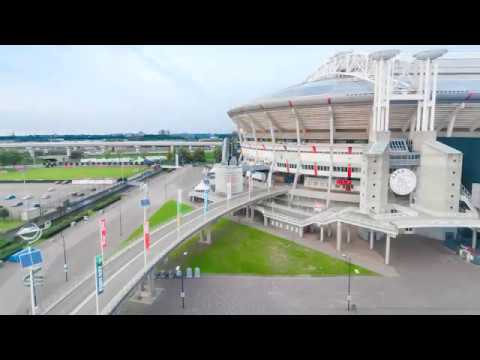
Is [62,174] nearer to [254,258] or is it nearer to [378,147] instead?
[254,258]

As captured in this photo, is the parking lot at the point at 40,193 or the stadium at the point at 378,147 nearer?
the stadium at the point at 378,147

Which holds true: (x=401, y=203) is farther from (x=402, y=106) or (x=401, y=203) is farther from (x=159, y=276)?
(x=159, y=276)

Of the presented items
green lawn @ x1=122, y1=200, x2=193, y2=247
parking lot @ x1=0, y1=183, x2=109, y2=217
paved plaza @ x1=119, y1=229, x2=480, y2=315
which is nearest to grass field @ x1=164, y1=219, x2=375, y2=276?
paved plaza @ x1=119, y1=229, x2=480, y2=315

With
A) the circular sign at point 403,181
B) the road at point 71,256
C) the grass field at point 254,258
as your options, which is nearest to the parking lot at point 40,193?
the road at point 71,256

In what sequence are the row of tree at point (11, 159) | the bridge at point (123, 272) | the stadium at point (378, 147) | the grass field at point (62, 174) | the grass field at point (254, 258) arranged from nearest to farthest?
the bridge at point (123, 272), the grass field at point (254, 258), the stadium at point (378, 147), the grass field at point (62, 174), the row of tree at point (11, 159)

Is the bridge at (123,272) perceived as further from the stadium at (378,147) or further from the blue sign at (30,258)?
the stadium at (378,147)

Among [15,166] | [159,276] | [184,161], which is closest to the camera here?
[159,276]

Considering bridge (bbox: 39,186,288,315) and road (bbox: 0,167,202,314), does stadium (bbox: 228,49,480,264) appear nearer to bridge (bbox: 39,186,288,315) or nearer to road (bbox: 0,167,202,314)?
bridge (bbox: 39,186,288,315)

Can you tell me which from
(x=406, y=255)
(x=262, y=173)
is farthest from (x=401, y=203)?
(x=262, y=173)

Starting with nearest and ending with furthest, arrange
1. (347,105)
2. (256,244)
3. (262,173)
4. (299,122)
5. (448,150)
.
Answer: (448,150) → (256,244) → (347,105) → (299,122) → (262,173)
